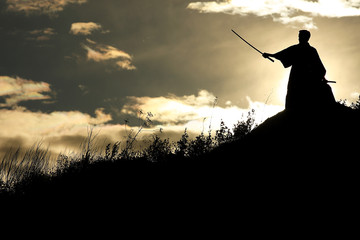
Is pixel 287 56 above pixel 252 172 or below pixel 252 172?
above

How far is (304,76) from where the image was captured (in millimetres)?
9891

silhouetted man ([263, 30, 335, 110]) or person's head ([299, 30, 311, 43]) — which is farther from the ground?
person's head ([299, 30, 311, 43])

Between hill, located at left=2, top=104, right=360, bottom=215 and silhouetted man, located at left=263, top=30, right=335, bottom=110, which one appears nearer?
hill, located at left=2, top=104, right=360, bottom=215

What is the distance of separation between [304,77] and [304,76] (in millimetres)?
33

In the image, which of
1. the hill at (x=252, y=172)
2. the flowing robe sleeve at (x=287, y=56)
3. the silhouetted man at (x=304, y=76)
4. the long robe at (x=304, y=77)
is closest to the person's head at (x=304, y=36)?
the silhouetted man at (x=304, y=76)

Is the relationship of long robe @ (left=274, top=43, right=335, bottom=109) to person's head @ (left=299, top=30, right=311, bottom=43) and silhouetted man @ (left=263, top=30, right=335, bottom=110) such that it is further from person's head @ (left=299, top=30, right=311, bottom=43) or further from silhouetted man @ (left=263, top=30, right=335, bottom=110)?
person's head @ (left=299, top=30, right=311, bottom=43)

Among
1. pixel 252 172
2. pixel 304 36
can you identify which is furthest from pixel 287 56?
pixel 252 172

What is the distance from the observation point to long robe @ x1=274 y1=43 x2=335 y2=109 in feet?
31.8

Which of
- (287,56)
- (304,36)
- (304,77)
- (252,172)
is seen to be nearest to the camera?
(252,172)

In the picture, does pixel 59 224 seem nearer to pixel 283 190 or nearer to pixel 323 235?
pixel 283 190

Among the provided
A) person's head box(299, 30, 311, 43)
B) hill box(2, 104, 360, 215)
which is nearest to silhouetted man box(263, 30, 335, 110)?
person's head box(299, 30, 311, 43)

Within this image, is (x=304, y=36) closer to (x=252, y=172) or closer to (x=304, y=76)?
(x=304, y=76)

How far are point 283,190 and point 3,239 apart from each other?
7200 millimetres

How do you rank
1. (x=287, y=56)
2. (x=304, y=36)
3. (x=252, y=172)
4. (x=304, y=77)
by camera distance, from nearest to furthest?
(x=252, y=172) → (x=304, y=77) → (x=304, y=36) → (x=287, y=56)
